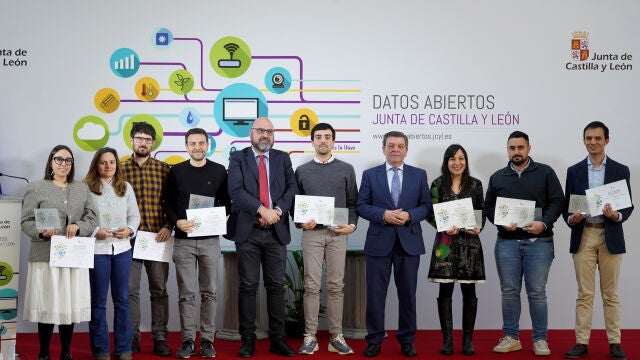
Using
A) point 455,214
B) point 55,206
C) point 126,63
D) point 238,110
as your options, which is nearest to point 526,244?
point 455,214

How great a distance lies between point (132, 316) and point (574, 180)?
3.52 metres

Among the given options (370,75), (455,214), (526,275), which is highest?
(370,75)

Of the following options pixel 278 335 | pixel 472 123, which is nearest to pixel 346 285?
pixel 278 335

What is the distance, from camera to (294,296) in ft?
19.4

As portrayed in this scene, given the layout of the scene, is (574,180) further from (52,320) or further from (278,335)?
(52,320)

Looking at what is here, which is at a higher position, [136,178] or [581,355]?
[136,178]

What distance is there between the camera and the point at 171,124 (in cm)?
603

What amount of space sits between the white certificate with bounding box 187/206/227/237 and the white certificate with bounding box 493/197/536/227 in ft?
6.66

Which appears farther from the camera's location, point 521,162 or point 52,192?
point 521,162

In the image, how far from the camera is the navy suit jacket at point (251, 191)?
15.7 feet

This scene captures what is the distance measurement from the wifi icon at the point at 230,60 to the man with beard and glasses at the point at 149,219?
1263 mm

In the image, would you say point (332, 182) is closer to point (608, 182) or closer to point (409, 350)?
point (409, 350)

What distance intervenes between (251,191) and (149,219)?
31.2 inches

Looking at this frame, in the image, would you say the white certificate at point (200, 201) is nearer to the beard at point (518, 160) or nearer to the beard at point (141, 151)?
the beard at point (141, 151)
